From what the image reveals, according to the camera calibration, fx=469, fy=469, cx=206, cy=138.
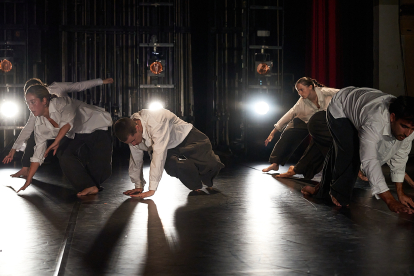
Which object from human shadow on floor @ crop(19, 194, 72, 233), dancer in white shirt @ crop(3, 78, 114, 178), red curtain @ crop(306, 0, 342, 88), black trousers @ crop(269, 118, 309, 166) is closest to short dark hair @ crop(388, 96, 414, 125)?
human shadow on floor @ crop(19, 194, 72, 233)

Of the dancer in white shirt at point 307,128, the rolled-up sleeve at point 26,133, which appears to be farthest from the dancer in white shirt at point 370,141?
the rolled-up sleeve at point 26,133

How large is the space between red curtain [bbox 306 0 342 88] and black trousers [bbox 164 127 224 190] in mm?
3442

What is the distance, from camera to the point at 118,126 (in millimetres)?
2967

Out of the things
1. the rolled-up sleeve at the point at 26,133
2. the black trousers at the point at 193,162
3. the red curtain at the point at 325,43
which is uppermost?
the red curtain at the point at 325,43

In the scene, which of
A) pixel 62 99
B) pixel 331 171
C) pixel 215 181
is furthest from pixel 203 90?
pixel 331 171

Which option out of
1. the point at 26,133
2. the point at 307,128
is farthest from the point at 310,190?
the point at 26,133

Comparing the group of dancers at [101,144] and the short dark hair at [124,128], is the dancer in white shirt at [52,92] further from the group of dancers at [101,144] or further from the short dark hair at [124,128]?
the short dark hair at [124,128]

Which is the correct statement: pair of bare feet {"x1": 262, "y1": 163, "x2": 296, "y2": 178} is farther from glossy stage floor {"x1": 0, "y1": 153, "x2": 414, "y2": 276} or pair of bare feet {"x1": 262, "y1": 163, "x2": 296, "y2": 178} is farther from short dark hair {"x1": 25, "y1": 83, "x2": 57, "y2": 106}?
short dark hair {"x1": 25, "y1": 83, "x2": 57, "y2": 106}

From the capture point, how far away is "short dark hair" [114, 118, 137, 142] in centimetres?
297

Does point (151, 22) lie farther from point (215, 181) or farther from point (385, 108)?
point (385, 108)

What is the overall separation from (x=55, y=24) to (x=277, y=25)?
3253 millimetres

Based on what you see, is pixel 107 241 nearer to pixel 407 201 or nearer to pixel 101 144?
pixel 101 144

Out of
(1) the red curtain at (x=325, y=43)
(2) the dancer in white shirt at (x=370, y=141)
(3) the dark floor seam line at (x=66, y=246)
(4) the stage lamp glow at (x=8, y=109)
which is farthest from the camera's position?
(1) the red curtain at (x=325, y=43)

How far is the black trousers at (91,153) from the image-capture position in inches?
141
